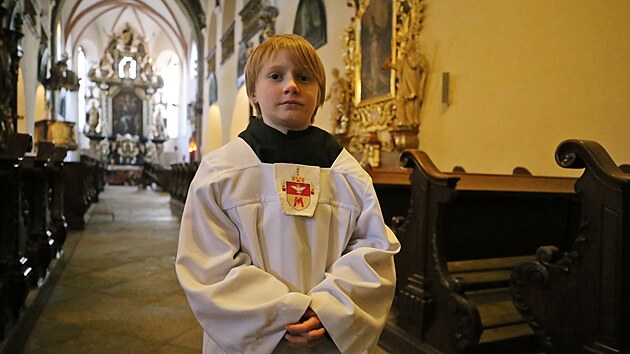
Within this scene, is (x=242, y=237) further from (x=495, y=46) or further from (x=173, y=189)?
(x=173, y=189)

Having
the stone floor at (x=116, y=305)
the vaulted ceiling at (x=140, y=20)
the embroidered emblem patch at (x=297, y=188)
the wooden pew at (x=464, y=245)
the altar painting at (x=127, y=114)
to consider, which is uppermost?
the vaulted ceiling at (x=140, y=20)

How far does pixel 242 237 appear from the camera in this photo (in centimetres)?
121

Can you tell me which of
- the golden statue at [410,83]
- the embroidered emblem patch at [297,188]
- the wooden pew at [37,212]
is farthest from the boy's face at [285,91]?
the golden statue at [410,83]

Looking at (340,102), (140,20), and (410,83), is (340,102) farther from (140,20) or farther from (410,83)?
(140,20)

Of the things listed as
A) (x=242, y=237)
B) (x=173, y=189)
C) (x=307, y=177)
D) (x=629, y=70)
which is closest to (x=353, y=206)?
(x=307, y=177)

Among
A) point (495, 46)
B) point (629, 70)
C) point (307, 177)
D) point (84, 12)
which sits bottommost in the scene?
point (307, 177)

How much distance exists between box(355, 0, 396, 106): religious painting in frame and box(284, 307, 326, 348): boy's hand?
203 inches

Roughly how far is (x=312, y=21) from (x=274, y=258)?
8361 millimetres

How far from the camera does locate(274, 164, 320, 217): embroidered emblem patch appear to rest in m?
1.20

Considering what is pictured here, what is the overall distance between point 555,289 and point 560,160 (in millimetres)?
573

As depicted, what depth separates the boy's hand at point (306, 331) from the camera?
1086 millimetres

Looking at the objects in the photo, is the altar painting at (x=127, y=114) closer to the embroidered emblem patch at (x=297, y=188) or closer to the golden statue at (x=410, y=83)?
the golden statue at (x=410, y=83)

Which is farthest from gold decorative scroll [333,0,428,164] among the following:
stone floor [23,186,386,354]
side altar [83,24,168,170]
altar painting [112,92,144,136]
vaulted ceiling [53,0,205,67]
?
altar painting [112,92,144,136]

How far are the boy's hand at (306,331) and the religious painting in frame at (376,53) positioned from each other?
5147mm
